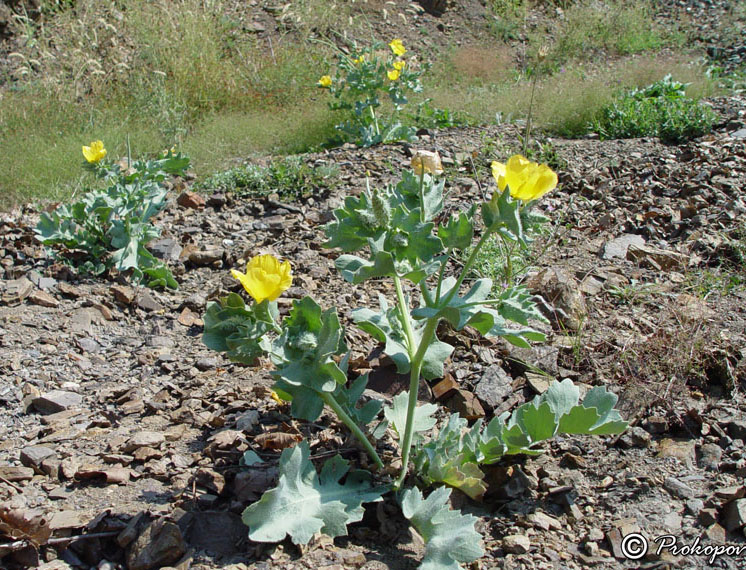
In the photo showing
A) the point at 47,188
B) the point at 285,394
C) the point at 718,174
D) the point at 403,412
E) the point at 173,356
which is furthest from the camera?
the point at 47,188

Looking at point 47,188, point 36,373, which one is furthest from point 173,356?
point 47,188

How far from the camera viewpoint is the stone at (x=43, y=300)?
3.09 metres

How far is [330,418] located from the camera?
2.16 m

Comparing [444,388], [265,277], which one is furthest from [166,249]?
[265,277]

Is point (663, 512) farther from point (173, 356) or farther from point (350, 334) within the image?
point (173, 356)

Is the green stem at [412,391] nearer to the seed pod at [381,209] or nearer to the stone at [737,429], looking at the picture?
the seed pod at [381,209]

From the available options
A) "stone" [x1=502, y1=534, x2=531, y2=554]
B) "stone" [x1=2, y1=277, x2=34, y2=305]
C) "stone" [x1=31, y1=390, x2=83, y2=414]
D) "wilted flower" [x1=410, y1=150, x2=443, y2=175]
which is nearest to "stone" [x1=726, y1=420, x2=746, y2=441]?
"stone" [x1=502, y1=534, x2=531, y2=554]

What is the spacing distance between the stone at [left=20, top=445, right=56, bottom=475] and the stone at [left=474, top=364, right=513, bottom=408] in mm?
1389

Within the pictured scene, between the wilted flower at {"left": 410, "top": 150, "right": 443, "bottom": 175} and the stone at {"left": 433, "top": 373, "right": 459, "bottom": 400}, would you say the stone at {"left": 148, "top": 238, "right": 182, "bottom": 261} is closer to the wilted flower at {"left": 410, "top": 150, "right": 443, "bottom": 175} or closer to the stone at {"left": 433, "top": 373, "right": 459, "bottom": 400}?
the stone at {"left": 433, "top": 373, "right": 459, "bottom": 400}

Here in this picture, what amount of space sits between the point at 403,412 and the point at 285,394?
381 mm

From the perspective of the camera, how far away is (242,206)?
4254 mm

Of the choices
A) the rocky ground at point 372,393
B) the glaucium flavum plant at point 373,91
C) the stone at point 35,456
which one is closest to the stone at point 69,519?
the rocky ground at point 372,393

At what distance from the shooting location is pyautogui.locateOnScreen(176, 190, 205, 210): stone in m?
4.30

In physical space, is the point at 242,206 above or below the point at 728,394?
below
